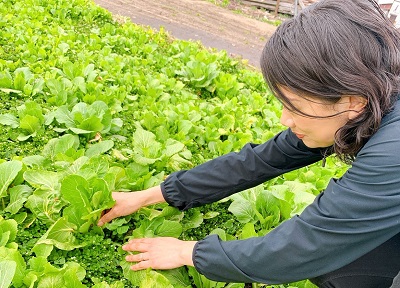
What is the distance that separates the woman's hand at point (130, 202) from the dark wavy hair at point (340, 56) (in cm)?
106

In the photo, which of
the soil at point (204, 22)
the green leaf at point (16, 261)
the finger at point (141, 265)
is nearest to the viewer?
the green leaf at point (16, 261)

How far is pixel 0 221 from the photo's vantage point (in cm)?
217

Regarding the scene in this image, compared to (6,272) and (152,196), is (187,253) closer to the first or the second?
(152,196)

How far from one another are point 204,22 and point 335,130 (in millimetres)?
10948

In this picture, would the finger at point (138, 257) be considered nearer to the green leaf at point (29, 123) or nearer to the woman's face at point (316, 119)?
the woman's face at point (316, 119)

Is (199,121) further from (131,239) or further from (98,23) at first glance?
(98,23)

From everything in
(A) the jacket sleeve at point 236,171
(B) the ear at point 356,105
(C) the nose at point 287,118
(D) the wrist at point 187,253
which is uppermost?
(B) the ear at point 356,105

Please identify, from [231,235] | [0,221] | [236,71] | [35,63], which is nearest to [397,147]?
[231,235]

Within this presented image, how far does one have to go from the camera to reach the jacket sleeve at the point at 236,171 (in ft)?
7.47

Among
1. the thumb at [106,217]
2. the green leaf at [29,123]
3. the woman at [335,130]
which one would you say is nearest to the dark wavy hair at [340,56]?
the woman at [335,130]

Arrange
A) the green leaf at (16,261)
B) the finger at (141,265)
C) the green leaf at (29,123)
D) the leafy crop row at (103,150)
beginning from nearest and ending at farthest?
the green leaf at (16,261) → the finger at (141,265) → the leafy crop row at (103,150) → the green leaf at (29,123)

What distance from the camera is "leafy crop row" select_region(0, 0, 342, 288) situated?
7.24 ft

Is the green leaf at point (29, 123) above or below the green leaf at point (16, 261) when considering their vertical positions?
above

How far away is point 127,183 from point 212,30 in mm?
9525
